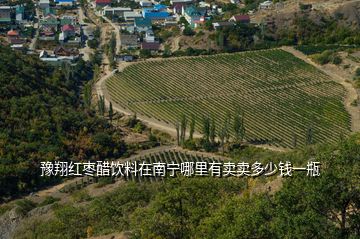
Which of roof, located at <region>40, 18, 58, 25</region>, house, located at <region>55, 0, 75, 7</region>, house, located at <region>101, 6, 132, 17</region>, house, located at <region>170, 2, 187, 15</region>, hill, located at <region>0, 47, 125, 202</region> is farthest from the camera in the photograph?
house, located at <region>55, 0, 75, 7</region>

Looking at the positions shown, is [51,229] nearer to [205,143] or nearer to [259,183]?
[259,183]

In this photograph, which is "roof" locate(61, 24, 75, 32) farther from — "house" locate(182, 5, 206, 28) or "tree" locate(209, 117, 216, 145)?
"tree" locate(209, 117, 216, 145)

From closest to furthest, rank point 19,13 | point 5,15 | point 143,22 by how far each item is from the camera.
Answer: point 143,22 < point 5,15 < point 19,13

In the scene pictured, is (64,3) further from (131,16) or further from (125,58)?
(125,58)

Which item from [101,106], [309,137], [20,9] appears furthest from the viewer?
[20,9]

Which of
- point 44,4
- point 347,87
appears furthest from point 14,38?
point 347,87

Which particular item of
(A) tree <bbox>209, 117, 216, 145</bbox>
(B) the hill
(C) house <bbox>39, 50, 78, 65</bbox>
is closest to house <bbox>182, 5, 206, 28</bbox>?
(C) house <bbox>39, 50, 78, 65</bbox>

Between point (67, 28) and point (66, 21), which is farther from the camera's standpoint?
point (66, 21)
